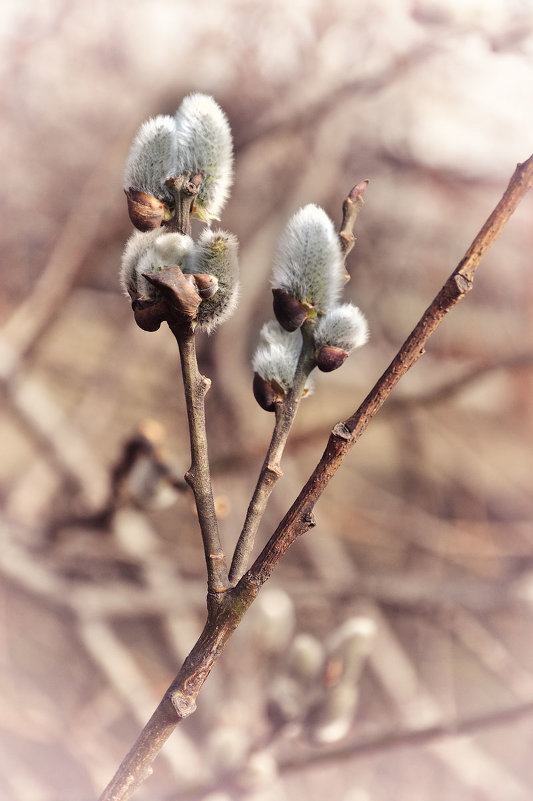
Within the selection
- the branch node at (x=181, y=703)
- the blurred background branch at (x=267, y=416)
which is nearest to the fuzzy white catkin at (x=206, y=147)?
the branch node at (x=181, y=703)

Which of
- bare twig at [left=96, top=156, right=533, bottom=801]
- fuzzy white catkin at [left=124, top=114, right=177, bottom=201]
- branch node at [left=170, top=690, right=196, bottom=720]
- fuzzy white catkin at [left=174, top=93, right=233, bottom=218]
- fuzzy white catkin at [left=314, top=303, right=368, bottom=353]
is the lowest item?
branch node at [left=170, top=690, right=196, bottom=720]

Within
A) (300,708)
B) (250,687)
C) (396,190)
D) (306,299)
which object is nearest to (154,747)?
(306,299)

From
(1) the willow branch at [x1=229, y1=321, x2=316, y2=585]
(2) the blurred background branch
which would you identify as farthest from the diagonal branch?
(2) the blurred background branch

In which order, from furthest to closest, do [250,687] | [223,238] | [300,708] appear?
[250,687] < [300,708] < [223,238]

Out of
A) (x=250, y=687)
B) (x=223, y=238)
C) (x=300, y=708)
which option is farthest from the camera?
(x=250, y=687)

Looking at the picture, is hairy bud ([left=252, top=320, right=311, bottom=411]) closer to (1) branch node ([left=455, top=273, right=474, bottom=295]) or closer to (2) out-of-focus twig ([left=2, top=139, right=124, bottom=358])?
(1) branch node ([left=455, top=273, right=474, bottom=295])

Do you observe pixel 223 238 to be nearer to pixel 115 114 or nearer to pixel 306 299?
pixel 306 299
